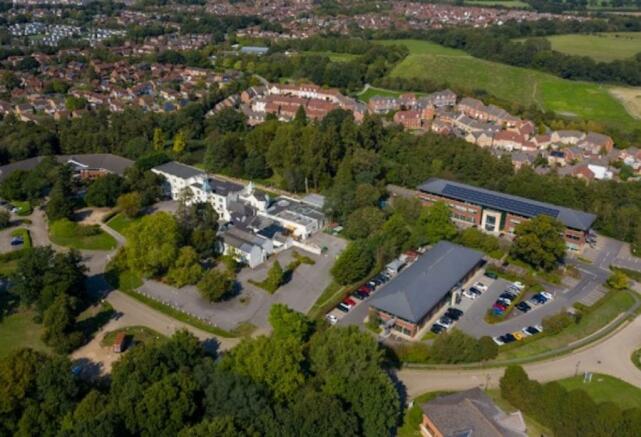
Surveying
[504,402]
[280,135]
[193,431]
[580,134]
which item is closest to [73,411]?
[193,431]

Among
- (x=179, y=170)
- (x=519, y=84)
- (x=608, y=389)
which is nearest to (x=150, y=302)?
(x=179, y=170)

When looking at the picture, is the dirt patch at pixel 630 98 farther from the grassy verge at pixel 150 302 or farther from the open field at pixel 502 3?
the open field at pixel 502 3

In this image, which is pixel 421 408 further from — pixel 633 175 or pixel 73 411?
pixel 633 175

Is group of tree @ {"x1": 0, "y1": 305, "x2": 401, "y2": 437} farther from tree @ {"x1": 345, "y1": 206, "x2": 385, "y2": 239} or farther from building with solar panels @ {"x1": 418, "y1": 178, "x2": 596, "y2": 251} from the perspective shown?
building with solar panels @ {"x1": 418, "y1": 178, "x2": 596, "y2": 251}

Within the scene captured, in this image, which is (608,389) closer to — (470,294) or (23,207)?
(470,294)

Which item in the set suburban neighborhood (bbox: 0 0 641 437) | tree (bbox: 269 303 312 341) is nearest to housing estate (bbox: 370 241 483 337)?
suburban neighborhood (bbox: 0 0 641 437)

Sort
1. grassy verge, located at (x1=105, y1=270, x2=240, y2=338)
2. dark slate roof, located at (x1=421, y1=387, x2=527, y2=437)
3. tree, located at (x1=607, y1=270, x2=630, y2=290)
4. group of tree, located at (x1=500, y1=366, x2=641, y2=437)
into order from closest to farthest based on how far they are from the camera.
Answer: group of tree, located at (x1=500, y1=366, x2=641, y2=437) → dark slate roof, located at (x1=421, y1=387, x2=527, y2=437) → grassy verge, located at (x1=105, y1=270, x2=240, y2=338) → tree, located at (x1=607, y1=270, x2=630, y2=290)
